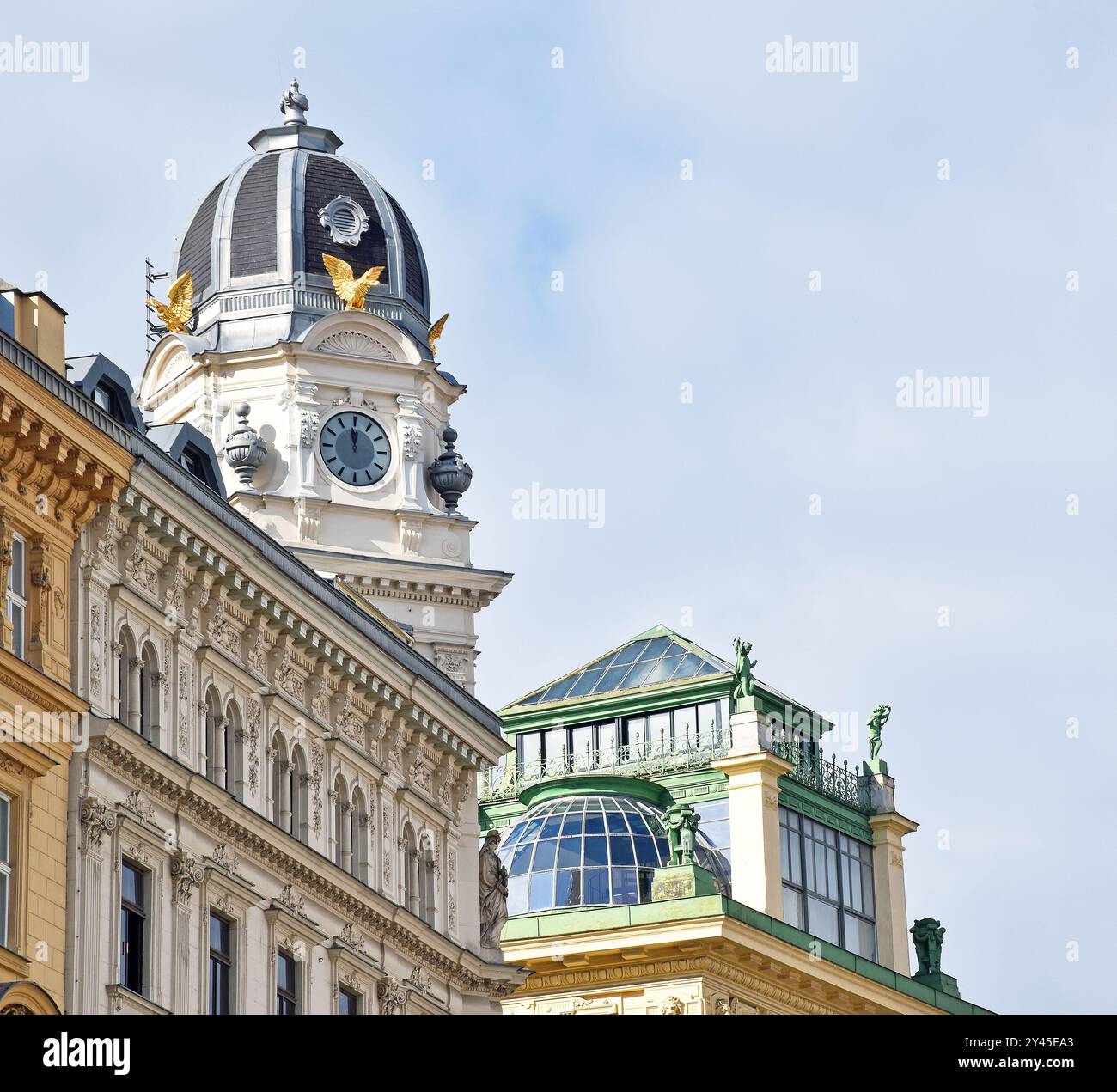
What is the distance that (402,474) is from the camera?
329 ft

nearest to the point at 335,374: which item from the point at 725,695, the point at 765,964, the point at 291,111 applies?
the point at 291,111

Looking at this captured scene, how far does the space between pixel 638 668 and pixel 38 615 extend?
4465 cm

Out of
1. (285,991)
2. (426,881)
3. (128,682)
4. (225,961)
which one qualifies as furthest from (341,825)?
(128,682)

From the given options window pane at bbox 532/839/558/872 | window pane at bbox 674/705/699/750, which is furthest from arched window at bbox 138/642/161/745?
window pane at bbox 674/705/699/750

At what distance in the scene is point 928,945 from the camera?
300 feet

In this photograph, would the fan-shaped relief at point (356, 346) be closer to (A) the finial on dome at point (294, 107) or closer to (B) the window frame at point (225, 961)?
(A) the finial on dome at point (294, 107)

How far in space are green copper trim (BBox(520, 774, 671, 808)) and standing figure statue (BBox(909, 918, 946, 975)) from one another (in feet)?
36.6

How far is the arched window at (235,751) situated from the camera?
177ft

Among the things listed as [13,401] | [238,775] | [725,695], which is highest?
[725,695]

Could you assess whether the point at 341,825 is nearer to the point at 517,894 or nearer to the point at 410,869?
the point at 410,869
